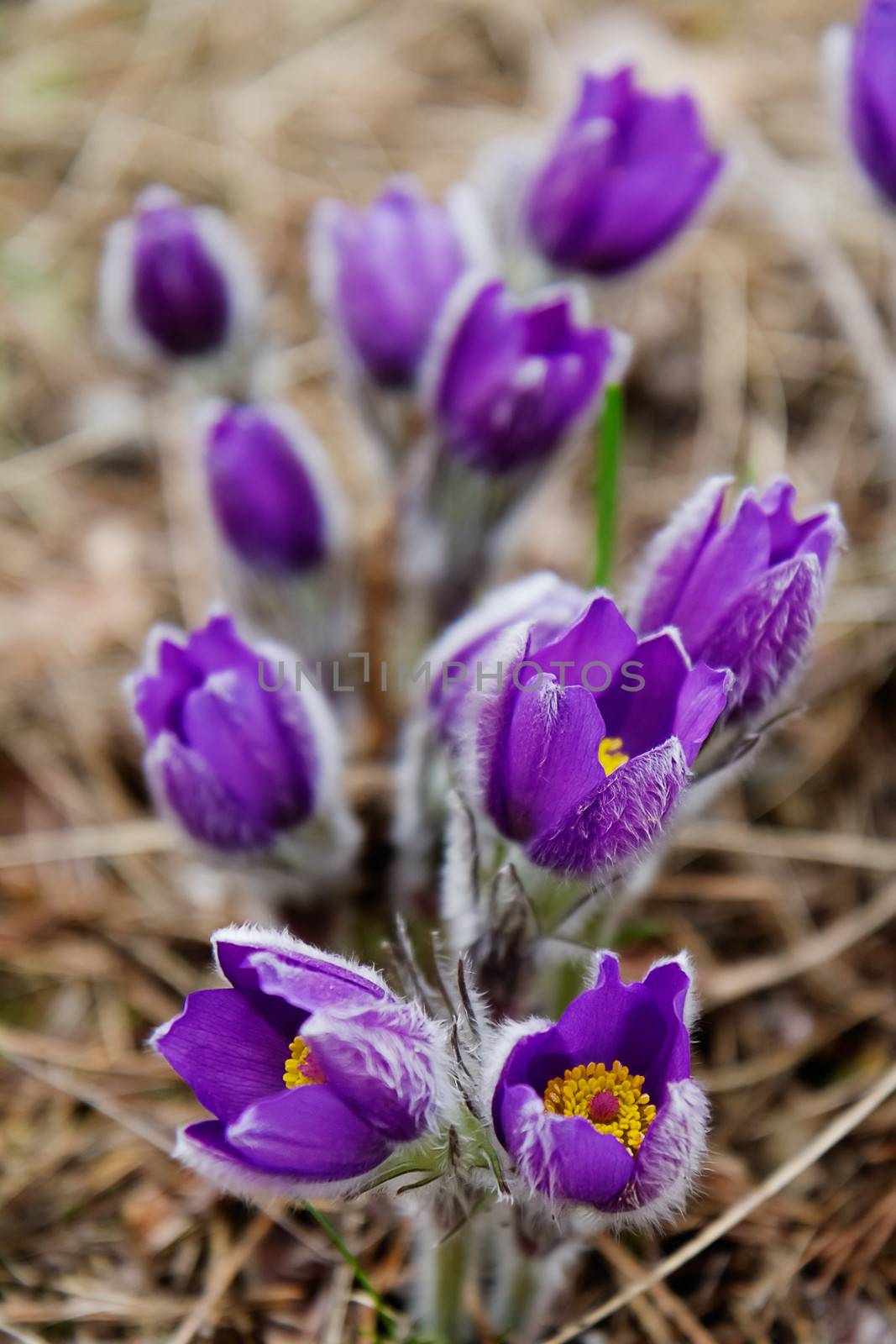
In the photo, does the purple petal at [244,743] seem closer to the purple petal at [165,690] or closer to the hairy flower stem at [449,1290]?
the purple petal at [165,690]

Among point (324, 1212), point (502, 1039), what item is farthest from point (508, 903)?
point (324, 1212)

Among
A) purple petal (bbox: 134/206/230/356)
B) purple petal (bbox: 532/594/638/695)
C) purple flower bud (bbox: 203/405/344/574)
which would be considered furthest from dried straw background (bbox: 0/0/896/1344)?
purple petal (bbox: 134/206/230/356)

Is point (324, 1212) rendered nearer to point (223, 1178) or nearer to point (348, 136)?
point (223, 1178)

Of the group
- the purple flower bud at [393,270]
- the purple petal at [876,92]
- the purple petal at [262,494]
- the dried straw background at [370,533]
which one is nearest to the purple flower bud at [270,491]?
the purple petal at [262,494]

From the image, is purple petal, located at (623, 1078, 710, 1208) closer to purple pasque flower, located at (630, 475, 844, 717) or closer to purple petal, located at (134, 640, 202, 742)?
purple pasque flower, located at (630, 475, 844, 717)

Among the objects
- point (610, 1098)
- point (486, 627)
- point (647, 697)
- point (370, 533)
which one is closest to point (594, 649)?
point (647, 697)
